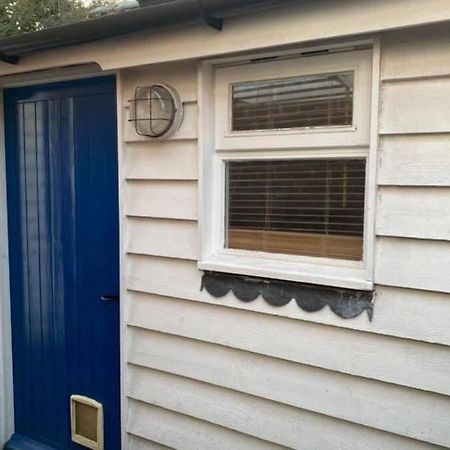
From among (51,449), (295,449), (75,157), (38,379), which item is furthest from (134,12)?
(51,449)

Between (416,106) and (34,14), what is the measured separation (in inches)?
192

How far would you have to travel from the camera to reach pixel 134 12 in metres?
1.98

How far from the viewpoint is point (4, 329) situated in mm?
3102

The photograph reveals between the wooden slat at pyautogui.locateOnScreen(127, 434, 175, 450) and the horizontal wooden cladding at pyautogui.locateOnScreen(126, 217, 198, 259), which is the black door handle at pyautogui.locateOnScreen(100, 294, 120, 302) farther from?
the wooden slat at pyautogui.locateOnScreen(127, 434, 175, 450)

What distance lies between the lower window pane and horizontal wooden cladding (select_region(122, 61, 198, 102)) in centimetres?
39

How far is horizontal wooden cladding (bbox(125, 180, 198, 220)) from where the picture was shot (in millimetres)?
2254

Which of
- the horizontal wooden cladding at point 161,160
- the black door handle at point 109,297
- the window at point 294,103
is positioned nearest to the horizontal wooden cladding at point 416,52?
the window at point 294,103

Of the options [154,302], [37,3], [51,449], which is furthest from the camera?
[37,3]

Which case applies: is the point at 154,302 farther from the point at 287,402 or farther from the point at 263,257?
the point at 287,402

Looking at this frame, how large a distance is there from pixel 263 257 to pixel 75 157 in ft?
4.09

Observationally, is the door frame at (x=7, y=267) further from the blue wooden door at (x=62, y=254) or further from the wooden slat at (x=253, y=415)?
the wooden slat at (x=253, y=415)

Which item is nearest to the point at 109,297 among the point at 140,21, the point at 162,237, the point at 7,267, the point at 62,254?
the point at 62,254

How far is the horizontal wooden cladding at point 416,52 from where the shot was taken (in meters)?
1.64

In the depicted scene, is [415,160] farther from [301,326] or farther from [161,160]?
[161,160]
